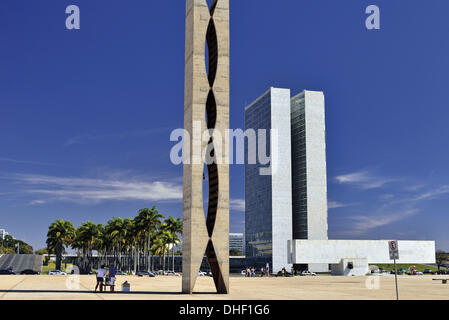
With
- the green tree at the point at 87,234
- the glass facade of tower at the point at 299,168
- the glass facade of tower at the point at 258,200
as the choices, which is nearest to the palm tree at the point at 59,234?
the green tree at the point at 87,234

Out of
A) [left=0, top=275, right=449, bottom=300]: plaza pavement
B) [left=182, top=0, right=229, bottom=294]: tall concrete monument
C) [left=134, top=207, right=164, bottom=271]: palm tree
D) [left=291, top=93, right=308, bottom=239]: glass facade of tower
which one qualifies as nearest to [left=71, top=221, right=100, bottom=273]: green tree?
[left=134, top=207, right=164, bottom=271]: palm tree

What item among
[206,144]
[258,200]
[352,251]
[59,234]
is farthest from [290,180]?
[206,144]

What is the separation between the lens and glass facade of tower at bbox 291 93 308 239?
150 m

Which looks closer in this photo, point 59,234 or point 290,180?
point 59,234

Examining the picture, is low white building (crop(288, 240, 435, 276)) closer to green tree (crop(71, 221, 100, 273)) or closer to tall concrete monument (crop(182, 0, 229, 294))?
green tree (crop(71, 221, 100, 273))

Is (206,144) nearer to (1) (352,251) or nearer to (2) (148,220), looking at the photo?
(2) (148,220)

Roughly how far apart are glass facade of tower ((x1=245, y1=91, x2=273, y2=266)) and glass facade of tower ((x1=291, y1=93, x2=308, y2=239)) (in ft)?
32.7

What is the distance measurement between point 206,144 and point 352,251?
96431 millimetres

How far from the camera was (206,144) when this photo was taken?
29938 millimetres

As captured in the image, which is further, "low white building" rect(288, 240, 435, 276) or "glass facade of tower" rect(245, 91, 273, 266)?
"glass facade of tower" rect(245, 91, 273, 266)
